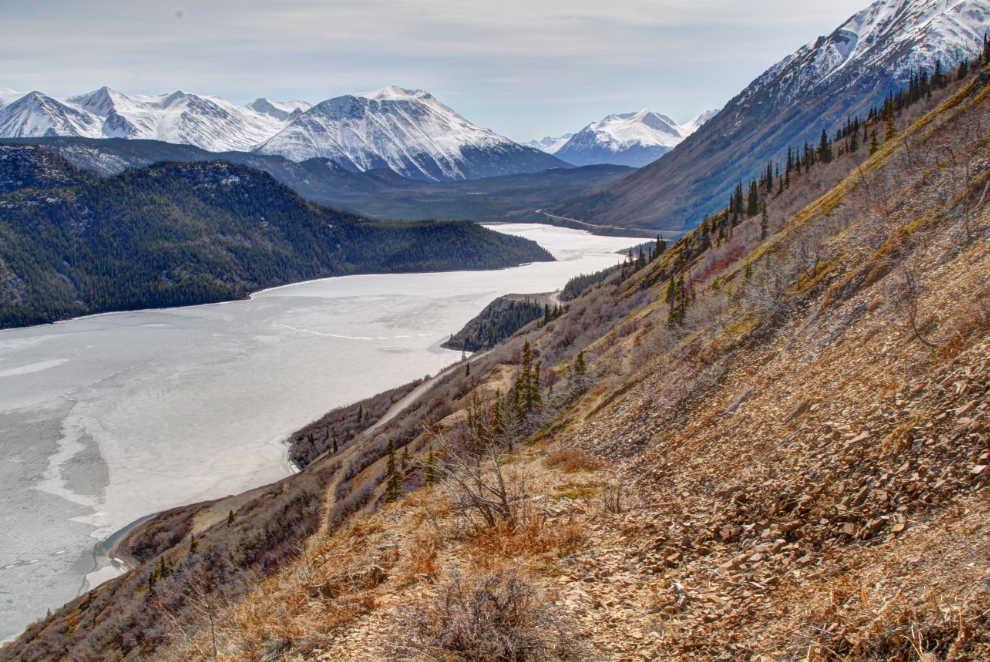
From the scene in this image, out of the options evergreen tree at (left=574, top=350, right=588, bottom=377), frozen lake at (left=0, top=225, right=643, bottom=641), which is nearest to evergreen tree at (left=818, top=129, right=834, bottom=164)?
evergreen tree at (left=574, top=350, right=588, bottom=377)

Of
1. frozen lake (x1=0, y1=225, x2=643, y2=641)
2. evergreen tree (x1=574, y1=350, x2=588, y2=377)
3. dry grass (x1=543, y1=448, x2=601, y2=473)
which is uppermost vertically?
evergreen tree (x1=574, y1=350, x2=588, y2=377)

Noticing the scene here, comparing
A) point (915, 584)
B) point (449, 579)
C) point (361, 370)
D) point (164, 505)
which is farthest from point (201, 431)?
point (915, 584)

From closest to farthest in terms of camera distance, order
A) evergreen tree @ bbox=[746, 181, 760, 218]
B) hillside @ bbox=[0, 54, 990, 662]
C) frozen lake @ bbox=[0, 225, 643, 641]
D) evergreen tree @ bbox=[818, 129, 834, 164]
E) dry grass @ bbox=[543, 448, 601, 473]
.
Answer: hillside @ bbox=[0, 54, 990, 662], dry grass @ bbox=[543, 448, 601, 473], frozen lake @ bbox=[0, 225, 643, 641], evergreen tree @ bbox=[746, 181, 760, 218], evergreen tree @ bbox=[818, 129, 834, 164]

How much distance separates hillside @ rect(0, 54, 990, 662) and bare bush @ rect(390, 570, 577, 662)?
0.03 m

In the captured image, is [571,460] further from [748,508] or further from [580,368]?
[580,368]

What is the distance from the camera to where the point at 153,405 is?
79.3 meters

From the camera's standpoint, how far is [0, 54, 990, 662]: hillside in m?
7.26

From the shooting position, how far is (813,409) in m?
12.3

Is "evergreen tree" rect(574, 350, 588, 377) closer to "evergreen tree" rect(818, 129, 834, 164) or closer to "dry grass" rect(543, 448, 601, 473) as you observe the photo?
"dry grass" rect(543, 448, 601, 473)

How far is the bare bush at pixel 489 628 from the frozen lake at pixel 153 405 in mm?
45479

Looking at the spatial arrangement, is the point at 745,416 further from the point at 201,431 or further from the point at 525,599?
the point at 201,431

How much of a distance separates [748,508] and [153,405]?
8702 cm

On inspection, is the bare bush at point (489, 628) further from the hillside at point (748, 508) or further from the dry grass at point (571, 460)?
the dry grass at point (571, 460)

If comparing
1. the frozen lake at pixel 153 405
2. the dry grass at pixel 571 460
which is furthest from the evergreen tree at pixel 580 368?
the frozen lake at pixel 153 405
